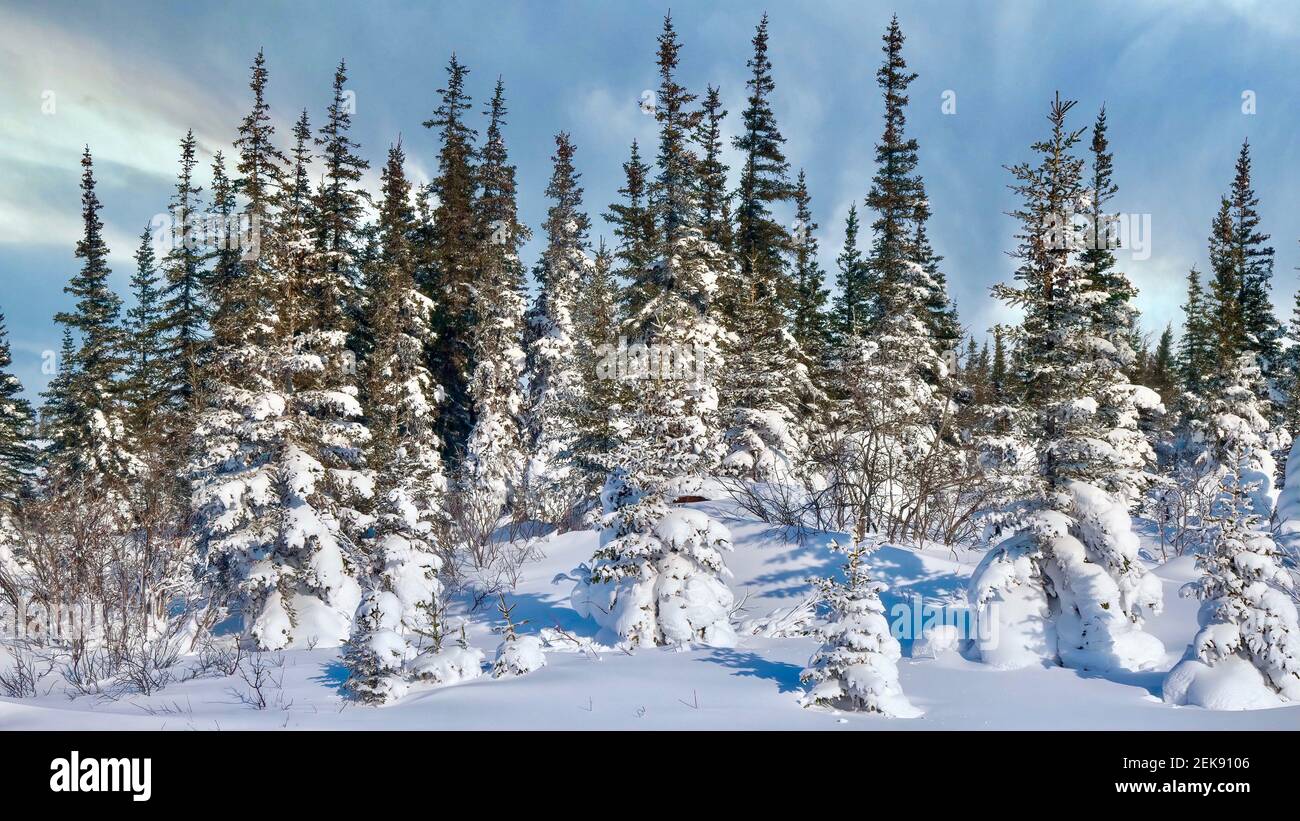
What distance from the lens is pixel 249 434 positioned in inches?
543

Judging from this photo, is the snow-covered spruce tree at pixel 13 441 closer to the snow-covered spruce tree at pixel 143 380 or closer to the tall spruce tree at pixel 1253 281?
the snow-covered spruce tree at pixel 143 380

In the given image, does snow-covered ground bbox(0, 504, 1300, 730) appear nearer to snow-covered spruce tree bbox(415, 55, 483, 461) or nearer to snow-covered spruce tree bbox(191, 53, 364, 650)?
snow-covered spruce tree bbox(191, 53, 364, 650)

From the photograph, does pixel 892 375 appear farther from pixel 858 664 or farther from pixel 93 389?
pixel 93 389

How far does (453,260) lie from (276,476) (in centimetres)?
1876

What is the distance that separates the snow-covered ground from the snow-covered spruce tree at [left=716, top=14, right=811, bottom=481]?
884 cm

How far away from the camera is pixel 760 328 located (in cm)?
2153

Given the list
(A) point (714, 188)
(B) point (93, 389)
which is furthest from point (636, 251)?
(B) point (93, 389)

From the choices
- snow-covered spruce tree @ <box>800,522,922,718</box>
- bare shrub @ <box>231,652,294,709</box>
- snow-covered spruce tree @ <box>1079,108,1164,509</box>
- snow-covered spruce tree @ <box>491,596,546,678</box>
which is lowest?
bare shrub @ <box>231,652,294,709</box>

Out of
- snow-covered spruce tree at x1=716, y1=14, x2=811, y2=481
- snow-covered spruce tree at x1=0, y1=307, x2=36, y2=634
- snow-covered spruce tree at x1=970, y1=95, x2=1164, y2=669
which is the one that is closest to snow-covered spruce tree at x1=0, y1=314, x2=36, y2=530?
snow-covered spruce tree at x1=0, y1=307, x2=36, y2=634

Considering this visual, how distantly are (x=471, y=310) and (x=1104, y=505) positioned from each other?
26.2m

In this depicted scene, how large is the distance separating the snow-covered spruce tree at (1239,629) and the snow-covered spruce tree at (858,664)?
9.69 ft

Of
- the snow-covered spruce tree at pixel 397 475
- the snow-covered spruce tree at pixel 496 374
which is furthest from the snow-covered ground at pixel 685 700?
the snow-covered spruce tree at pixel 496 374

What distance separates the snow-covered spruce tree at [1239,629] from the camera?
6.96 metres

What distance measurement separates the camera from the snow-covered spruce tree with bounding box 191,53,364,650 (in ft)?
44.3
